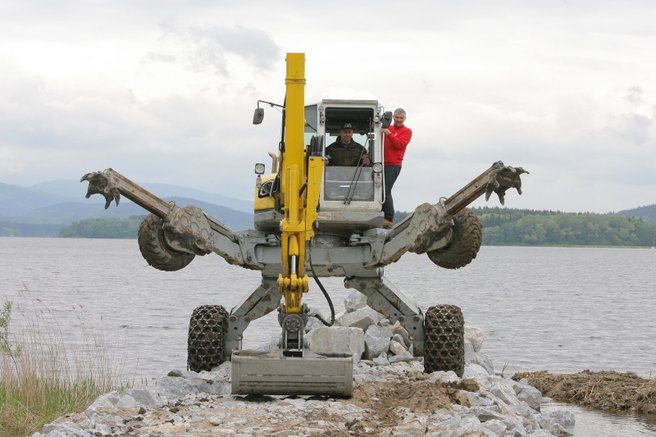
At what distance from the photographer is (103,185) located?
536 inches

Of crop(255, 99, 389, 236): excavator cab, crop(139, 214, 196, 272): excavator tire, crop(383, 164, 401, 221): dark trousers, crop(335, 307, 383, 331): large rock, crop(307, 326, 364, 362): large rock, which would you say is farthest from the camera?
crop(335, 307, 383, 331): large rock

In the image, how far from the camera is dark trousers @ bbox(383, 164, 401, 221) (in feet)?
53.7

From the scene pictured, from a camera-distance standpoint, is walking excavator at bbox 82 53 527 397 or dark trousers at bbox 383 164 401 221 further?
dark trousers at bbox 383 164 401 221

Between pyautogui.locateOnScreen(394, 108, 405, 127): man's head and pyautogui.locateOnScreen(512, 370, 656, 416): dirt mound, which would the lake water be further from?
pyautogui.locateOnScreen(394, 108, 405, 127): man's head

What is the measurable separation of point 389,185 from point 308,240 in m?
3.41

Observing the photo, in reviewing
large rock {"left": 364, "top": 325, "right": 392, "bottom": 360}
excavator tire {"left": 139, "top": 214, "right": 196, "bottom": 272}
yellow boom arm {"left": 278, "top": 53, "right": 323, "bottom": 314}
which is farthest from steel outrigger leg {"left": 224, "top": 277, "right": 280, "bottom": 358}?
yellow boom arm {"left": 278, "top": 53, "right": 323, "bottom": 314}

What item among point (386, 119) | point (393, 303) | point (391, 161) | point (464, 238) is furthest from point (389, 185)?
point (464, 238)

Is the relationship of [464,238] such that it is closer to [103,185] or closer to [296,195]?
[296,195]

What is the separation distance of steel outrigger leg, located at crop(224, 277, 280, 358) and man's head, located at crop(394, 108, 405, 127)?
287 centimetres

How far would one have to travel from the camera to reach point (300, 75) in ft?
43.8

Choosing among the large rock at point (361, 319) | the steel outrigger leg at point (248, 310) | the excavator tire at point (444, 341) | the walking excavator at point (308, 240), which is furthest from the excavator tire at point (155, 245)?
the large rock at point (361, 319)

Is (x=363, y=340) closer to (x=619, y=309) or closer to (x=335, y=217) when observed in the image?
(x=335, y=217)

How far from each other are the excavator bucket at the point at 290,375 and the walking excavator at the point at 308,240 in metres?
0.01

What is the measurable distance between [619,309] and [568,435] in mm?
35450
